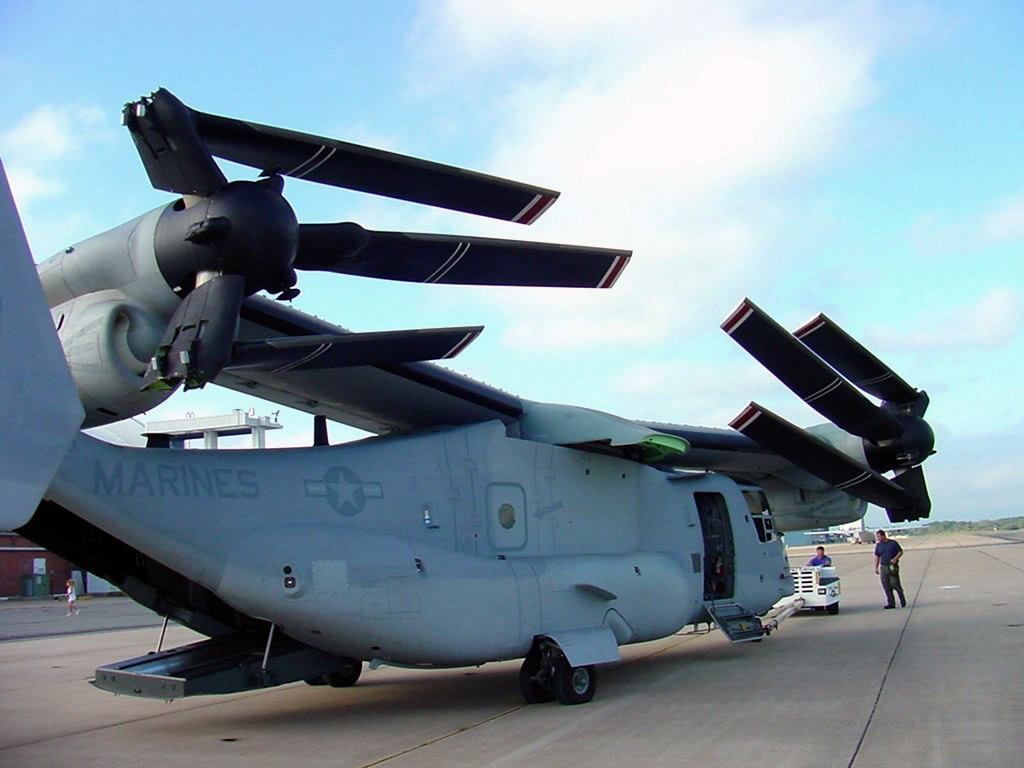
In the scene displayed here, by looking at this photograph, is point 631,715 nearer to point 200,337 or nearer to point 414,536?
point 414,536

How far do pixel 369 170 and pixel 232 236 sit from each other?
51.6 inches

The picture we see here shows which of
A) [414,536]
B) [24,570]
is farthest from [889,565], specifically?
[24,570]

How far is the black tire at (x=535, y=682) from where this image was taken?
32.5 feet

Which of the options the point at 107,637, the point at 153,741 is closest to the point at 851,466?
the point at 153,741

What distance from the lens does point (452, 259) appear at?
8.52 m

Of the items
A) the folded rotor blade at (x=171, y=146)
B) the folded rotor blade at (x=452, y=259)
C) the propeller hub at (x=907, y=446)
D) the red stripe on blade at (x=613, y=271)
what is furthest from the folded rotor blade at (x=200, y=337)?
the propeller hub at (x=907, y=446)

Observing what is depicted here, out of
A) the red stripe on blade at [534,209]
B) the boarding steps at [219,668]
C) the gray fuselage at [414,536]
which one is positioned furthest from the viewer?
the red stripe on blade at [534,209]

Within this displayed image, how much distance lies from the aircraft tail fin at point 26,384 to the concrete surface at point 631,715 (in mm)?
4540

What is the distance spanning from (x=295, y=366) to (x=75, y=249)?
1973 mm

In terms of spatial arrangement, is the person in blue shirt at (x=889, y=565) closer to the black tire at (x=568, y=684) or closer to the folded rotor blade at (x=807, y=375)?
the folded rotor blade at (x=807, y=375)

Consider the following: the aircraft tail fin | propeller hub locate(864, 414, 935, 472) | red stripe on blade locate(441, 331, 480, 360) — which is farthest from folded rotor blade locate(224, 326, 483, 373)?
propeller hub locate(864, 414, 935, 472)

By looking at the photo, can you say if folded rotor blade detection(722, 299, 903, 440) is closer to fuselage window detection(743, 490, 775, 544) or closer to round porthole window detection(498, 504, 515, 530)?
fuselage window detection(743, 490, 775, 544)

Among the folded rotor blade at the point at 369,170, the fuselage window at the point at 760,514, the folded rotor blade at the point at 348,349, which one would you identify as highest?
the folded rotor blade at the point at 369,170

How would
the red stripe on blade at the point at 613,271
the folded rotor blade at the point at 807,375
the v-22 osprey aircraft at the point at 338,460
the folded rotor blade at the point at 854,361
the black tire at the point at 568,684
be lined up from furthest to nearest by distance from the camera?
the folded rotor blade at the point at 854,361, the folded rotor blade at the point at 807,375, the black tire at the point at 568,684, the red stripe on blade at the point at 613,271, the v-22 osprey aircraft at the point at 338,460
